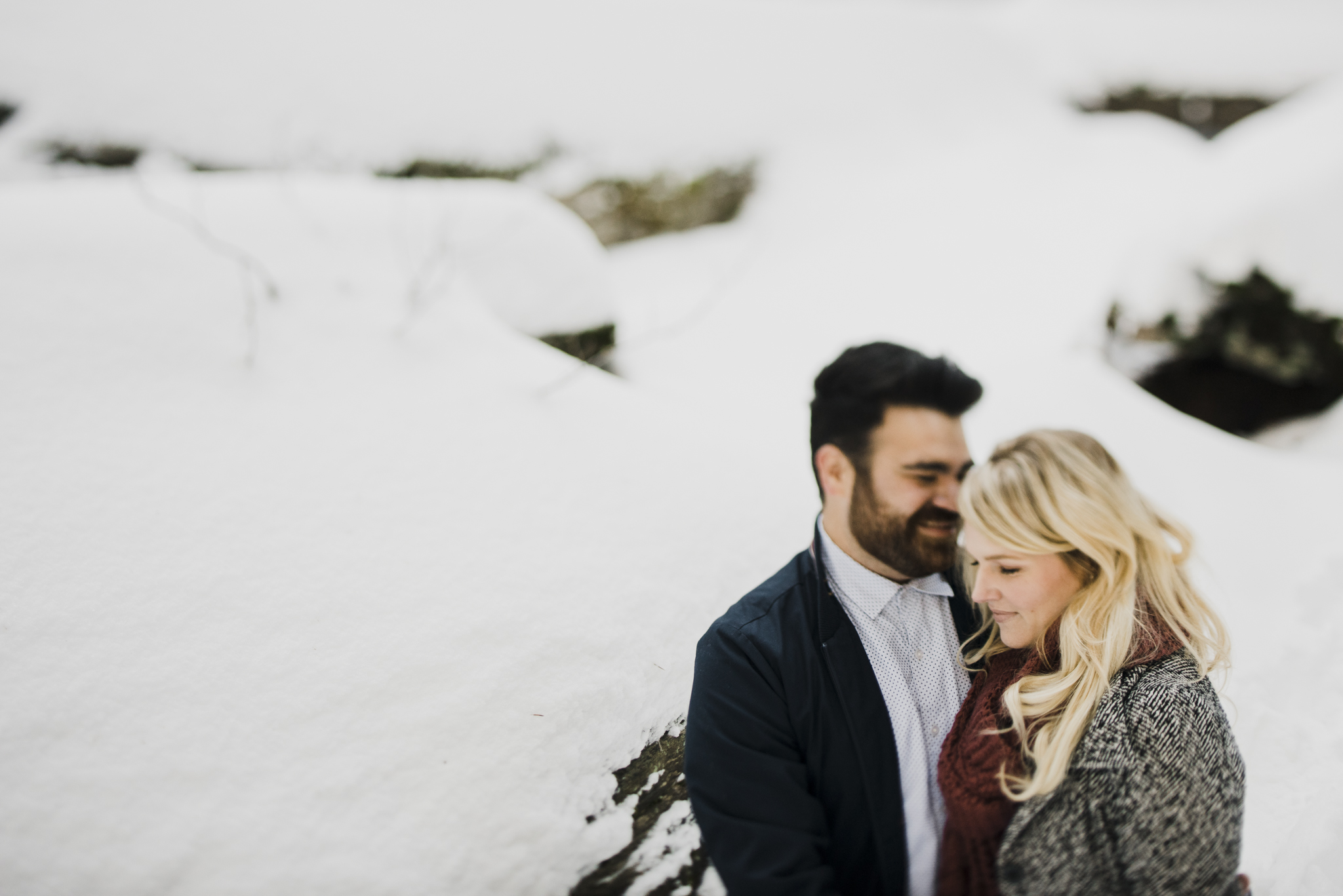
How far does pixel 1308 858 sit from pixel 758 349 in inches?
159

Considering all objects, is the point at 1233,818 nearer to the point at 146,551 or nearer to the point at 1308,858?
the point at 1308,858

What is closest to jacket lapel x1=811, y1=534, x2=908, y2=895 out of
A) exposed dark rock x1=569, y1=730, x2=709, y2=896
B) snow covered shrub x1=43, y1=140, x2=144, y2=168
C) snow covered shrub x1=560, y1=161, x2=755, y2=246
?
exposed dark rock x1=569, y1=730, x2=709, y2=896

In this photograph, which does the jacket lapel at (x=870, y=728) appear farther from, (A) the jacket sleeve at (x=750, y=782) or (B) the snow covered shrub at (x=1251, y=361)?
(B) the snow covered shrub at (x=1251, y=361)

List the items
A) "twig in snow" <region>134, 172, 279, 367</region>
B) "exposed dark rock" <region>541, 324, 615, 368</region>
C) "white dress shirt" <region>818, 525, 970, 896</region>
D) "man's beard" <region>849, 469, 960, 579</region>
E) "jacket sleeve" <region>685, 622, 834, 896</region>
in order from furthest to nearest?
1. "exposed dark rock" <region>541, 324, 615, 368</region>
2. "twig in snow" <region>134, 172, 279, 367</region>
3. "man's beard" <region>849, 469, 960, 579</region>
4. "white dress shirt" <region>818, 525, 970, 896</region>
5. "jacket sleeve" <region>685, 622, 834, 896</region>

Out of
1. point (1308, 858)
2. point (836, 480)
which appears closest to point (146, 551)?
point (836, 480)

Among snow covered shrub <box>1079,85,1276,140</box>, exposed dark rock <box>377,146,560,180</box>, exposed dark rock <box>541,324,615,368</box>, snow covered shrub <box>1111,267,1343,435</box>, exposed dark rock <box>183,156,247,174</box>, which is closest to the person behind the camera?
exposed dark rock <box>541,324,615,368</box>

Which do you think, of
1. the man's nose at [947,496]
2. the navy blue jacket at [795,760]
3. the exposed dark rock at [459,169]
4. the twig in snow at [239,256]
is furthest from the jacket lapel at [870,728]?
the exposed dark rock at [459,169]

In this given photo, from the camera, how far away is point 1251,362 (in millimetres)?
4109

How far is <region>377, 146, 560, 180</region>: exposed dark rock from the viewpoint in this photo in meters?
7.13

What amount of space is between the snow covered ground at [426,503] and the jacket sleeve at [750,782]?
0.35 meters

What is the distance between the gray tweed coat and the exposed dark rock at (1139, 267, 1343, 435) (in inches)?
147

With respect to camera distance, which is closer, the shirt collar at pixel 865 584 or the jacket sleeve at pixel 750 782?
the jacket sleeve at pixel 750 782

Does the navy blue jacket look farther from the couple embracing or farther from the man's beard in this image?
the man's beard

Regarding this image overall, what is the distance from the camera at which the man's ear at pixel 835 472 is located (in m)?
1.69
